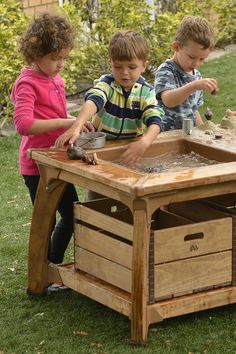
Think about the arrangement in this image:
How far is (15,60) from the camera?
27.4 ft

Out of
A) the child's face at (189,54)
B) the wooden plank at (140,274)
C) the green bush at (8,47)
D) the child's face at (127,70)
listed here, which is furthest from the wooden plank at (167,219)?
the green bush at (8,47)

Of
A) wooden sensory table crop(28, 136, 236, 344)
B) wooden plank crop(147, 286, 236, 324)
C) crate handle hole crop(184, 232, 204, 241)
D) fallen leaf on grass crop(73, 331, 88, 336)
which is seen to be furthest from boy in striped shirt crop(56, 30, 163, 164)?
fallen leaf on grass crop(73, 331, 88, 336)

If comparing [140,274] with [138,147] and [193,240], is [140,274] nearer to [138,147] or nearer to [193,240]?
[193,240]

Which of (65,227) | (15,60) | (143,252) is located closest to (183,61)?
(65,227)

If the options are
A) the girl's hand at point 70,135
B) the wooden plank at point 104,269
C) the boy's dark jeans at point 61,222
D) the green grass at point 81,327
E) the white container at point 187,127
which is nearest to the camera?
the green grass at point 81,327

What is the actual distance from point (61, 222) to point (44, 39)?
1053 millimetres

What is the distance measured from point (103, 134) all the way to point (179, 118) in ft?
2.89

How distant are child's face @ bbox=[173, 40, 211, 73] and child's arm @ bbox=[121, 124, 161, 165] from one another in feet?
2.68

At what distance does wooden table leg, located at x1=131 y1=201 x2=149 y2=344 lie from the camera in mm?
4352

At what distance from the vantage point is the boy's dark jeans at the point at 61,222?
5.22m

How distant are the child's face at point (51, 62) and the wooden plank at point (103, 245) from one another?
835mm

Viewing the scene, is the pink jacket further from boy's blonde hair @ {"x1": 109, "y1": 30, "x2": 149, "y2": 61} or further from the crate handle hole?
the crate handle hole

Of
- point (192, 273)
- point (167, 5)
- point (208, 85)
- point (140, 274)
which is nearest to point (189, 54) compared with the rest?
point (208, 85)

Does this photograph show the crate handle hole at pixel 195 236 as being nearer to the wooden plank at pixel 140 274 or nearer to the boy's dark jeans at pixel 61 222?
the wooden plank at pixel 140 274
